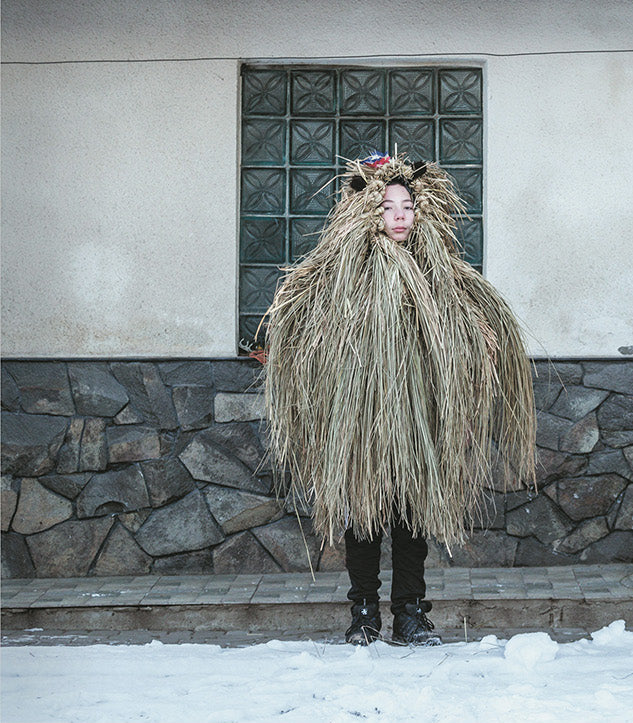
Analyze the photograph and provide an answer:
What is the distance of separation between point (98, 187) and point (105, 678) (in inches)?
106

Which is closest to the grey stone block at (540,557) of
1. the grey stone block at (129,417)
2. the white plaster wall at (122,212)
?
the white plaster wall at (122,212)

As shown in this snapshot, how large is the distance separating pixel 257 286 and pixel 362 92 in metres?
1.17

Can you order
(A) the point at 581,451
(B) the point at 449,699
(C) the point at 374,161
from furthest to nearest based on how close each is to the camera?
1. (A) the point at 581,451
2. (C) the point at 374,161
3. (B) the point at 449,699

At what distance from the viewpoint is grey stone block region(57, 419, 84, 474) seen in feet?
16.8

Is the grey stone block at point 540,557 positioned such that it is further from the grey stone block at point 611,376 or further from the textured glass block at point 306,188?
the textured glass block at point 306,188

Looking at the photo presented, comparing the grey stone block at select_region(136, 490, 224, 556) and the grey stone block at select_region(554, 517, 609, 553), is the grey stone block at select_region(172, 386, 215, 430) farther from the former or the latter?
the grey stone block at select_region(554, 517, 609, 553)

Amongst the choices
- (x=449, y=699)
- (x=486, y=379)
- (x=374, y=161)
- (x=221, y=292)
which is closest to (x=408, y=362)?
(x=486, y=379)

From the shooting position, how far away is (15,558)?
511cm

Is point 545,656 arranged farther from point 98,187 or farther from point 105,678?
point 98,187

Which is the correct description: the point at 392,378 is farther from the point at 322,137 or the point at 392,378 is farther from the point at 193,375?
the point at 322,137

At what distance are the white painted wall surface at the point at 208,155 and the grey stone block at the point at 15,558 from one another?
979mm

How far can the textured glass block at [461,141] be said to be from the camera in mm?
5211

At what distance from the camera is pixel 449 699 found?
3000 mm

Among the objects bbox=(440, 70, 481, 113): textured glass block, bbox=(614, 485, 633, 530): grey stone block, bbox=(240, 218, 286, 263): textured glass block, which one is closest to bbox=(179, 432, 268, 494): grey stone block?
bbox=(240, 218, 286, 263): textured glass block
